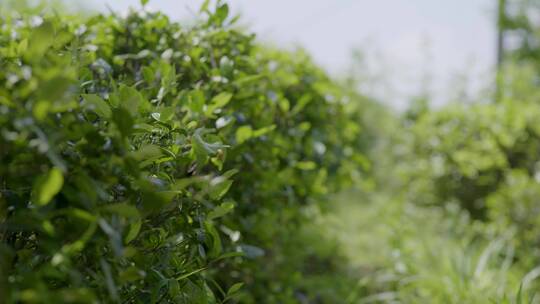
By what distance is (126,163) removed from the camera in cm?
104

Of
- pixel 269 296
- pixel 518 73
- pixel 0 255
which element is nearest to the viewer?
pixel 0 255

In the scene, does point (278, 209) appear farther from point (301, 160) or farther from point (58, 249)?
point (58, 249)

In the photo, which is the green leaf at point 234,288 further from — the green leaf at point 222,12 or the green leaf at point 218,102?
the green leaf at point 222,12

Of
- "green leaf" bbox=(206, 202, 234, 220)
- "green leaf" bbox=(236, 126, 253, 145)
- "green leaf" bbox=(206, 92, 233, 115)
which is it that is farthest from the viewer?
"green leaf" bbox=(236, 126, 253, 145)

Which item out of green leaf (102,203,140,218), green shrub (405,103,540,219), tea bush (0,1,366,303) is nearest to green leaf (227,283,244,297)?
tea bush (0,1,366,303)

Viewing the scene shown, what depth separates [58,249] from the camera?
3.27ft

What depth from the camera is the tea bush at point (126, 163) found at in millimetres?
952

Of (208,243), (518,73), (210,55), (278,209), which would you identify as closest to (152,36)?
(210,55)

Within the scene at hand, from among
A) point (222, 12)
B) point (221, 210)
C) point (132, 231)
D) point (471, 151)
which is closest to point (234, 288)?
point (221, 210)

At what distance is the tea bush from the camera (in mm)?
952

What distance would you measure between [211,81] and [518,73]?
1162 centimetres

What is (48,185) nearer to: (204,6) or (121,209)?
(121,209)

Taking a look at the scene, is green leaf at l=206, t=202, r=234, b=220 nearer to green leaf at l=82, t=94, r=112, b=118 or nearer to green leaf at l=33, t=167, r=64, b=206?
green leaf at l=82, t=94, r=112, b=118

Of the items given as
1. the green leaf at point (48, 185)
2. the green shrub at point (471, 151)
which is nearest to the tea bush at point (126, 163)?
the green leaf at point (48, 185)
